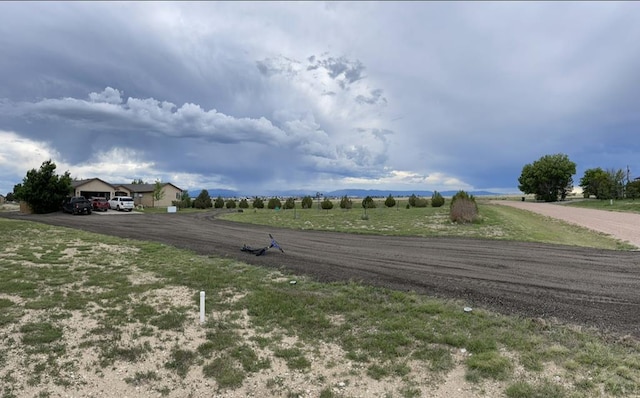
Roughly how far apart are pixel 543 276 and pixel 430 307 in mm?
4366

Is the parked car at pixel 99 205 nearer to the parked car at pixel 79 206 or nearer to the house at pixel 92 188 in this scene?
the parked car at pixel 79 206

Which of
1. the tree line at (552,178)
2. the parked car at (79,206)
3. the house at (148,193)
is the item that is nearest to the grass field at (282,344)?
the parked car at (79,206)

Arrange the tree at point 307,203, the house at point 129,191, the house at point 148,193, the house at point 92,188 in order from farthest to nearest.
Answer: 1. the house at point 148,193
2. the house at point 129,191
3. the house at point 92,188
4. the tree at point 307,203

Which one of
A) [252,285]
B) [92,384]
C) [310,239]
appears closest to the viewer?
[92,384]

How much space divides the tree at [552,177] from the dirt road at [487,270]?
273 feet

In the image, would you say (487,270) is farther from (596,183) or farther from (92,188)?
(596,183)

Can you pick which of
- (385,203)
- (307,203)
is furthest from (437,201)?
(307,203)

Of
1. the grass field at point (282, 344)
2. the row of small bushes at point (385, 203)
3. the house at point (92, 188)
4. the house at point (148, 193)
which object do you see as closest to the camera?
the grass field at point (282, 344)

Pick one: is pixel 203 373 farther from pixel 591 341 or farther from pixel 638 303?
pixel 638 303

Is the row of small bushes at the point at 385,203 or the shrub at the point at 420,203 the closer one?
the row of small bushes at the point at 385,203

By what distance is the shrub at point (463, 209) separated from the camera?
2388cm

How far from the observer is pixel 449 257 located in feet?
39.7

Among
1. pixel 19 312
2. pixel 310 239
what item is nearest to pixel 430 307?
pixel 19 312

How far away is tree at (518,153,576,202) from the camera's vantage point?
85125 millimetres
